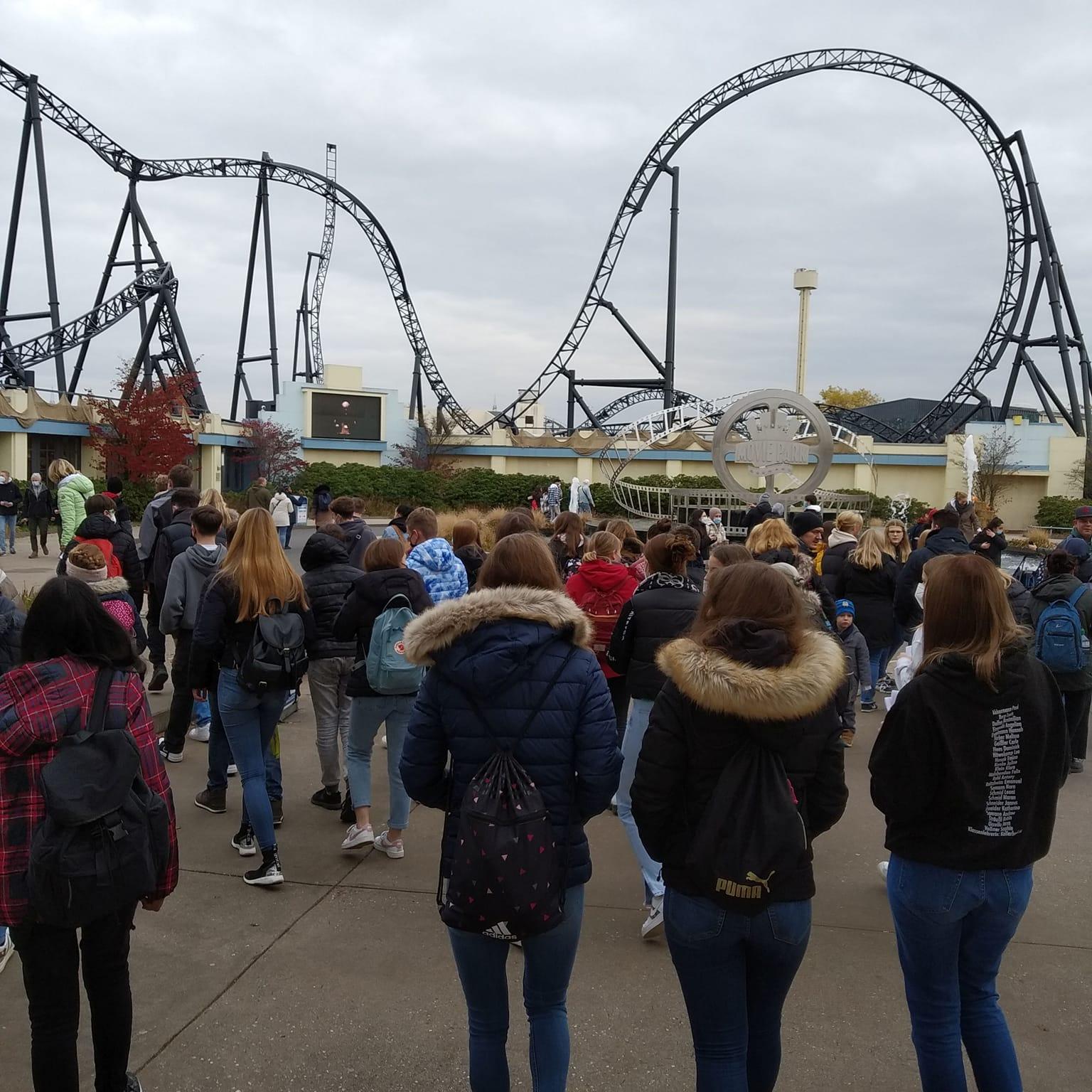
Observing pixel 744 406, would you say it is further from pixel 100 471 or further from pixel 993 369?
pixel 993 369

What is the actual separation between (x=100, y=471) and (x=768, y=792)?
3287cm

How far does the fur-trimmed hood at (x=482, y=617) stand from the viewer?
2.57 meters

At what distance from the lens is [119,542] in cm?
711

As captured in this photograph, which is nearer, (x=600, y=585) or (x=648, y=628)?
(x=648, y=628)

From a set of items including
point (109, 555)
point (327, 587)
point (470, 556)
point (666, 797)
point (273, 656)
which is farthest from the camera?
point (470, 556)

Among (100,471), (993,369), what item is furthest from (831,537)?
(993,369)

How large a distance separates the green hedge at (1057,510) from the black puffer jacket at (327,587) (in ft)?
112

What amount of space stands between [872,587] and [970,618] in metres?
4.96

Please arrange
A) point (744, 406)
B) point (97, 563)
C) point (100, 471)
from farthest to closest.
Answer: point (100, 471)
point (744, 406)
point (97, 563)

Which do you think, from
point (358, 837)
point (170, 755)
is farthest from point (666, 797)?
point (170, 755)

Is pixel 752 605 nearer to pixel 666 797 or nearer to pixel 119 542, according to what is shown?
pixel 666 797

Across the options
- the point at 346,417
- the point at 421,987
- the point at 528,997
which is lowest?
the point at 421,987

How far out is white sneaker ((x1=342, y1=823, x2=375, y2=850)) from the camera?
4805 millimetres

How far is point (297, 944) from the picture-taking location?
3.88m
